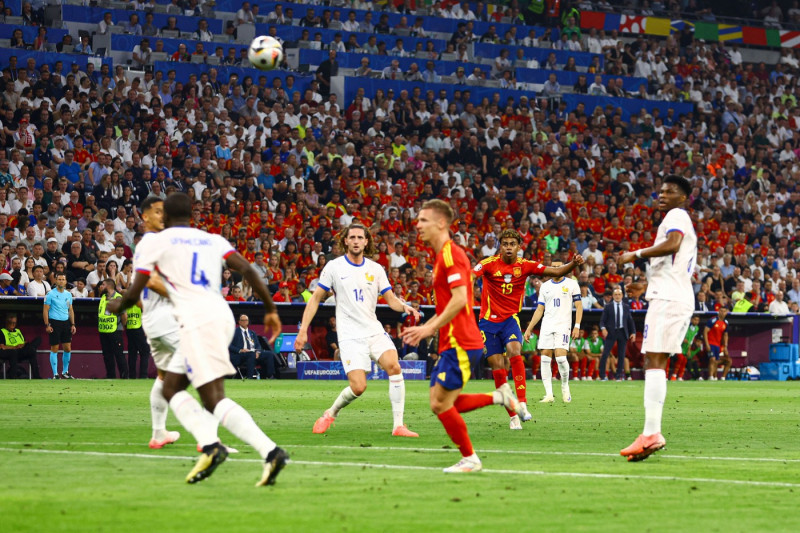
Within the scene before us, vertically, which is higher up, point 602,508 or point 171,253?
point 171,253

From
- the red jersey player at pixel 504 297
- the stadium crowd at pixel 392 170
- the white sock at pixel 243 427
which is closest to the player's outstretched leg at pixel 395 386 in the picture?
the red jersey player at pixel 504 297

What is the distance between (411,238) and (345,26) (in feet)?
36.5

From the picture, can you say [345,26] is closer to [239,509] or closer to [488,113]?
[488,113]

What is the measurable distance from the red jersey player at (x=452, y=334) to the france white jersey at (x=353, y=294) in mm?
4012

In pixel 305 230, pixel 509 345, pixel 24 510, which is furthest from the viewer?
pixel 305 230

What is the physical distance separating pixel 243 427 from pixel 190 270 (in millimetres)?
1288

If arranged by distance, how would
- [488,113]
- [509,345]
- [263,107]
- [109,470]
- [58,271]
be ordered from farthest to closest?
[488,113], [263,107], [58,271], [509,345], [109,470]

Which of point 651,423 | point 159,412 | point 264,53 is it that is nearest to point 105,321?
point 264,53

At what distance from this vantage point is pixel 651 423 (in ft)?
36.5

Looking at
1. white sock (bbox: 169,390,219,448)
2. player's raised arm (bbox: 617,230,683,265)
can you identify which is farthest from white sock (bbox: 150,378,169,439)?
player's raised arm (bbox: 617,230,683,265)

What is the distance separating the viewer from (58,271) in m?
26.8

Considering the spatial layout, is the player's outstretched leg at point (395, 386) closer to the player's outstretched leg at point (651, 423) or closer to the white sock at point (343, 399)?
the white sock at point (343, 399)

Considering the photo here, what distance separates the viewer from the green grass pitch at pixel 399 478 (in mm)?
7254

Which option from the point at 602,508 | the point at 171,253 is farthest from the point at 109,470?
the point at 602,508
